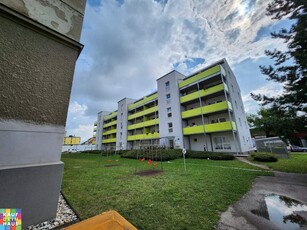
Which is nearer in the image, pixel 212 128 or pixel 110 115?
pixel 212 128

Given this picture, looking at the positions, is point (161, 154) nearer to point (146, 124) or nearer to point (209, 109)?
point (209, 109)

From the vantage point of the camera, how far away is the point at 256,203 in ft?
14.3

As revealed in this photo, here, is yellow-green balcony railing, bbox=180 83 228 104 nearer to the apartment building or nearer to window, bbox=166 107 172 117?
the apartment building

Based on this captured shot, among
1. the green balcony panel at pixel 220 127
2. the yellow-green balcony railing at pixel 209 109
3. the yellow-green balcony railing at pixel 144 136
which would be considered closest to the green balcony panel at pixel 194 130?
the green balcony panel at pixel 220 127

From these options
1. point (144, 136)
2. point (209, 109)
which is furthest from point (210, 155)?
point (144, 136)

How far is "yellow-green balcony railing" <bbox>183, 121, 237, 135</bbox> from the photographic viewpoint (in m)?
16.9

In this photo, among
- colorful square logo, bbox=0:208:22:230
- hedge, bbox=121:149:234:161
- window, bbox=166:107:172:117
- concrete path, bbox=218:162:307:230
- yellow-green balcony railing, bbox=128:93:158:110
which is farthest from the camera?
yellow-green balcony railing, bbox=128:93:158:110

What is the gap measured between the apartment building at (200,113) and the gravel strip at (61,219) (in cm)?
1781

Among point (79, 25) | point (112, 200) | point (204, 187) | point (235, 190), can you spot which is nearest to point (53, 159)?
point (112, 200)

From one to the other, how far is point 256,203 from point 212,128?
1494cm

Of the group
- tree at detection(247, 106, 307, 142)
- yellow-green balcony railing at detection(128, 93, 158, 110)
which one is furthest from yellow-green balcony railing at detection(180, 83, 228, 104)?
tree at detection(247, 106, 307, 142)

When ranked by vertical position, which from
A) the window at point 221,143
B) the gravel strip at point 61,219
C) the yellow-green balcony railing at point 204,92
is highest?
the yellow-green balcony railing at point 204,92

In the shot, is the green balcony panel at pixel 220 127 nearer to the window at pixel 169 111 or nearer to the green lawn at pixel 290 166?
the green lawn at pixel 290 166

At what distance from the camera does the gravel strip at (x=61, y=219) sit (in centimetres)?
276
